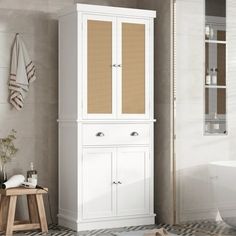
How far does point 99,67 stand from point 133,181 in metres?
1.14

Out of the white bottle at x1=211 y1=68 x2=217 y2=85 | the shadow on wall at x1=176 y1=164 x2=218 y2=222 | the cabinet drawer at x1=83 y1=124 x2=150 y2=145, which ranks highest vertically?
the white bottle at x1=211 y1=68 x2=217 y2=85

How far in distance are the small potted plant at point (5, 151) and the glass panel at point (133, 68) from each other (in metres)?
1.09

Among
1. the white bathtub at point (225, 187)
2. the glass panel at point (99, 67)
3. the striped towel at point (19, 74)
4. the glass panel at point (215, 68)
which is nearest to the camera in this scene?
the white bathtub at point (225, 187)

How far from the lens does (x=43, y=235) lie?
555 cm

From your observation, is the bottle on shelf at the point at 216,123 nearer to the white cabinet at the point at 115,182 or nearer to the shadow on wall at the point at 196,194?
the shadow on wall at the point at 196,194

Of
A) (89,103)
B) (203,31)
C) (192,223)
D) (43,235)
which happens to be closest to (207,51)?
(203,31)

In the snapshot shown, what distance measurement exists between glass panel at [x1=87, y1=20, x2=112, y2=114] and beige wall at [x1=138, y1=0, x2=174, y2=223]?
0.60 meters

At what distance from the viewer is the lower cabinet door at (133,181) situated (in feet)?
19.3

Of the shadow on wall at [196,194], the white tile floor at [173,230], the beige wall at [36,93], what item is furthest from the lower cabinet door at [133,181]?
the beige wall at [36,93]

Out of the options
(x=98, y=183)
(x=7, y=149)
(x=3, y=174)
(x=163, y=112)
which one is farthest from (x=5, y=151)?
(x=163, y=112)

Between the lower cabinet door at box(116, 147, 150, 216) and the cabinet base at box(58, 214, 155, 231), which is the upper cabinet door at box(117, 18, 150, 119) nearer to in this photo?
the lower cabinet door at box(116, 147, 150, 216)

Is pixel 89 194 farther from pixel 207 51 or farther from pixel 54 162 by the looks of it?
pixel 207 51

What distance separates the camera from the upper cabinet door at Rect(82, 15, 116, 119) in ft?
18.9

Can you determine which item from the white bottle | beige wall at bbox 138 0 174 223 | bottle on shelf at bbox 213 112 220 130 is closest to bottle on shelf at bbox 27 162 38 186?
beige wall at bbox 138 0 174 223
